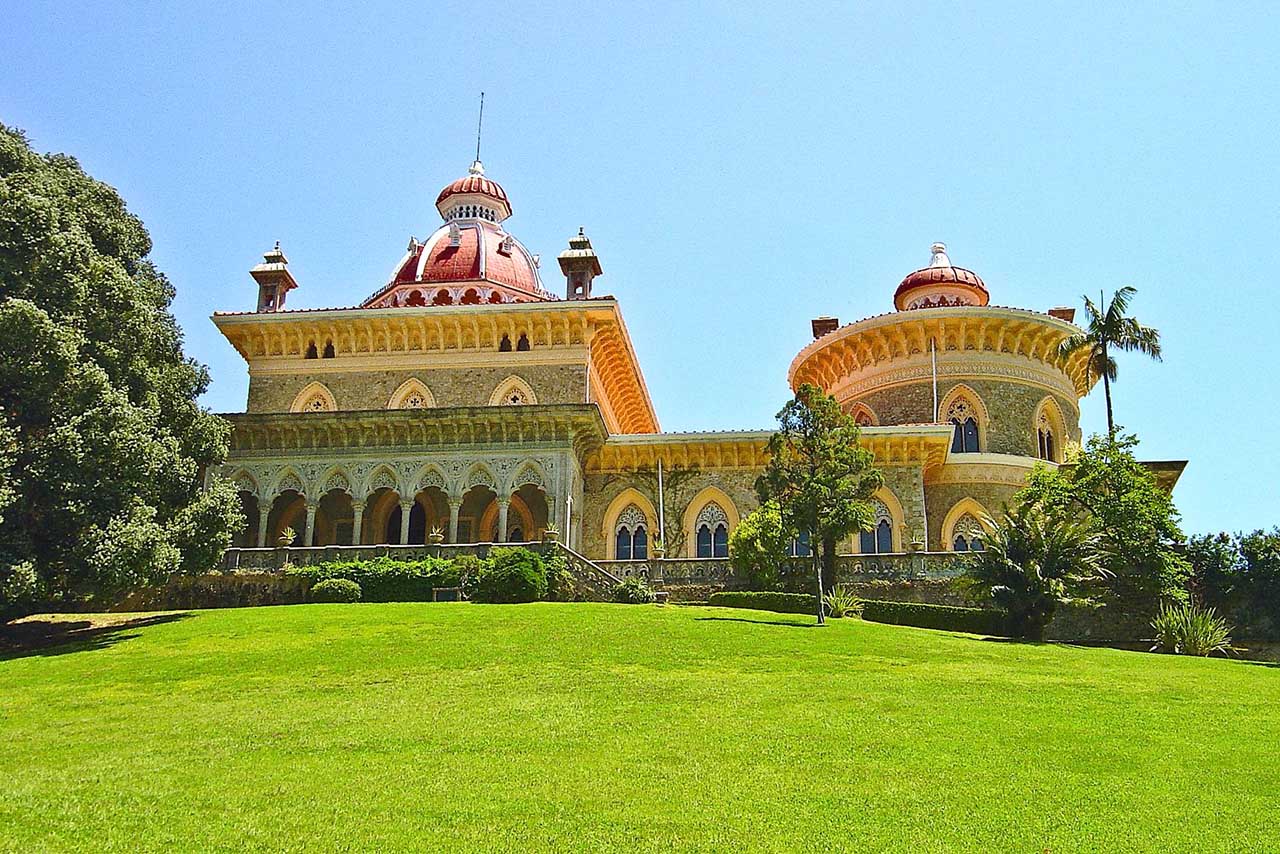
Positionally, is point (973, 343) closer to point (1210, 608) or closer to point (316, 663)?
point (1210, 608)

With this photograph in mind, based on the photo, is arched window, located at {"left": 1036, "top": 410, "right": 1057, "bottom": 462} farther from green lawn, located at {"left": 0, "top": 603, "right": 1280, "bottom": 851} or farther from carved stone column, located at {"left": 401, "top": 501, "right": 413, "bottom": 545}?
carved stone column, located at {"left": 401, "top": 501, "right": 413, "bottom": 545}

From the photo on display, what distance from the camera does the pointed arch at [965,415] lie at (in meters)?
41.8

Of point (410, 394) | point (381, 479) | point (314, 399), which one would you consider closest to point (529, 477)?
point (381, 479)

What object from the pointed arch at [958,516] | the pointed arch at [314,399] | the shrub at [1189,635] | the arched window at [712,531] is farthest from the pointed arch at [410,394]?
the shrub at [1189,635]

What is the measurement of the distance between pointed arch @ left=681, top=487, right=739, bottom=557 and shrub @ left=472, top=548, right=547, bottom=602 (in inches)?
383

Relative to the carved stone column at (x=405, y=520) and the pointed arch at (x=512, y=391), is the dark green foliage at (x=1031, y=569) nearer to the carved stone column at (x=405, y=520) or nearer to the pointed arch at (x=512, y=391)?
the carved stone column at (x=405, y=520)

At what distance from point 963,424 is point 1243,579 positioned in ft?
50.1

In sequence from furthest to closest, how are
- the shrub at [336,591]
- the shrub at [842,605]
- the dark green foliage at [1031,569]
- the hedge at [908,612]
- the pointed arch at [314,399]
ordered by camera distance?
the pointed arch at [314,399] < the shrub at [336,591] < the shrub at [842,605] < the hedge at [908,612] < the dark green foliage at [1031,569]

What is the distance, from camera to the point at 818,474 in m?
27.3

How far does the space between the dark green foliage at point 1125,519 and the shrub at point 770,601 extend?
Result: 634 cm

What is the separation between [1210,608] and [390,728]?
2275 centimetres

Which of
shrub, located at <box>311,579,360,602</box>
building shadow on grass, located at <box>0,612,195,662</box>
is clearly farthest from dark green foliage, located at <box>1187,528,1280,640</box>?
building shadow on grass, located at <box>0,612,195,662</box>

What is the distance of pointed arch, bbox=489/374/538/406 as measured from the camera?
135 feet

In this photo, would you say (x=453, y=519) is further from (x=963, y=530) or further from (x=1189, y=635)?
(x=1189, y=635)
